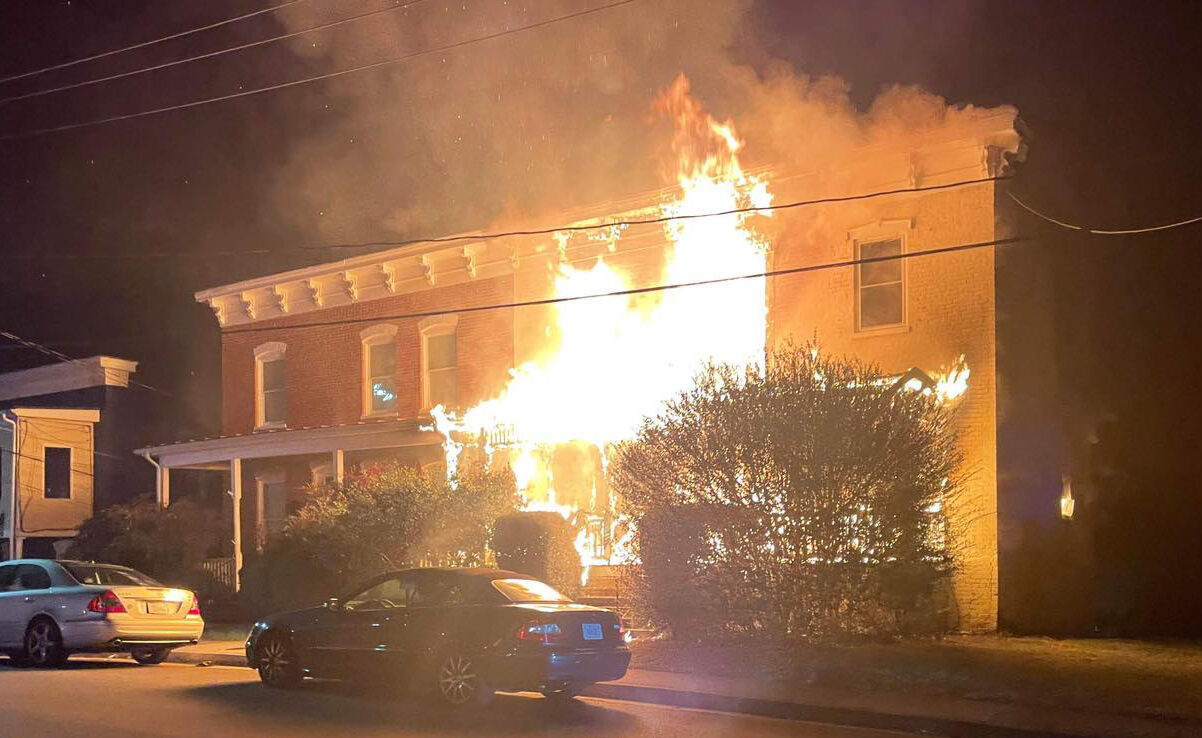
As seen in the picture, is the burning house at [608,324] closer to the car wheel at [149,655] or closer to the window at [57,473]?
the window at [57,473]

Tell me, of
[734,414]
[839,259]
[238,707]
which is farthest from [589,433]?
[238,707]

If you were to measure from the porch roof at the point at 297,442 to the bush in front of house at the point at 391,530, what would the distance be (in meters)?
2.60

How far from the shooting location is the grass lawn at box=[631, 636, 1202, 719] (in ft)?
38.9

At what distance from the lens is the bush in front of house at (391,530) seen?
802 inches

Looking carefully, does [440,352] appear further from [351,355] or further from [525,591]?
[525,591]

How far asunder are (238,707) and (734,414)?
669cm

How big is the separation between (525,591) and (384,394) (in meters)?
14.2

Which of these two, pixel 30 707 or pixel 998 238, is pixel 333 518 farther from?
pixel 998 238

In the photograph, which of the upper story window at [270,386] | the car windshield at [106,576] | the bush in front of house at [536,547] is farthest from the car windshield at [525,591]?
the upper story window at [270,386]

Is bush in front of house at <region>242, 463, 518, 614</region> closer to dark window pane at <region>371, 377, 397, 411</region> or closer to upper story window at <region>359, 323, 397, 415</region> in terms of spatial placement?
dark window pane at <region>371, 377, 397, 411</region>

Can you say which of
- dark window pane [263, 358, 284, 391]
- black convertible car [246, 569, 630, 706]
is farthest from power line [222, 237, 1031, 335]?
black convertible car [246, 569, 630, 706]

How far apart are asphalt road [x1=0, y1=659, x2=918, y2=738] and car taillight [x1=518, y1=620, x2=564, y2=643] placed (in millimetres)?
683

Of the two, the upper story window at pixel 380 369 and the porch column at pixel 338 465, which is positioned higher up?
the upper story window at pixel 380 369

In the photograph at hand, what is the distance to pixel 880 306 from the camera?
18812mm
